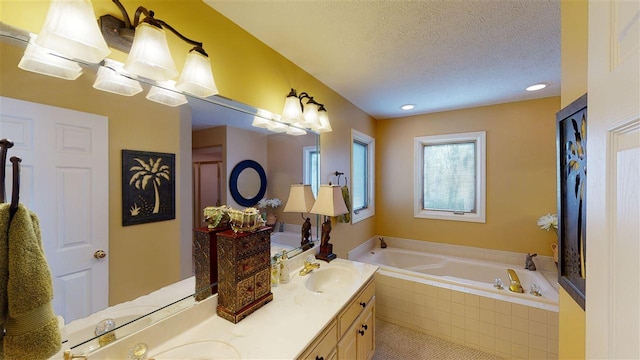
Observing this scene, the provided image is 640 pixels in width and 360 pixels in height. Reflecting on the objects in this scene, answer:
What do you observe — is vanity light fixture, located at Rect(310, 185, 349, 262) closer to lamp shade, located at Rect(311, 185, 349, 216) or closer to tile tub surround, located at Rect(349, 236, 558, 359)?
lamp shade, located at Rect(311, 185, 349, 216)

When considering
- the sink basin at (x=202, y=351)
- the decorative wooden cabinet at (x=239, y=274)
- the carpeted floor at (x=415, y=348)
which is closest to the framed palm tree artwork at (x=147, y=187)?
the decorative wooden cabinet at (x=239, y=274)

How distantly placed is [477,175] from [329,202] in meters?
2.24

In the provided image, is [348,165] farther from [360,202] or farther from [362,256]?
[362,256]

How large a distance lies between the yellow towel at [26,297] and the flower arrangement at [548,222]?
142 inches

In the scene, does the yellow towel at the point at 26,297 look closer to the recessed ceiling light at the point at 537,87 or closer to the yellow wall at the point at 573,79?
the yellow wall at the point at 573,79

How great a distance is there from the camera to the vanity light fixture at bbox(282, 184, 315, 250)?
72.3 inches

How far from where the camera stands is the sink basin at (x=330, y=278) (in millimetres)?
1662

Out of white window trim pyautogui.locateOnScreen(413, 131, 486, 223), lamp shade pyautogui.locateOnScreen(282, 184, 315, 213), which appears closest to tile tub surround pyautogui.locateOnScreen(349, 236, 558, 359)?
white window trim pyautogui.locateOnScreen(413, 131, 486, 223)

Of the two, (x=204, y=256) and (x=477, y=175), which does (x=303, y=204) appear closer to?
(x=204, y=256)

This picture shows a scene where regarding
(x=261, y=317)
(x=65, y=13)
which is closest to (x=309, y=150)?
(x=261, y=317)

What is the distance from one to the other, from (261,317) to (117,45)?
1313 millimetres

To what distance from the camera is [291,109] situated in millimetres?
1669

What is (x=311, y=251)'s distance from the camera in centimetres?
195

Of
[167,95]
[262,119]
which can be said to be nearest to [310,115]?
[262,119]
